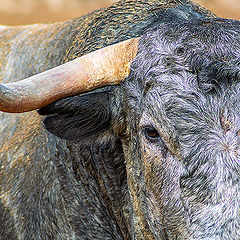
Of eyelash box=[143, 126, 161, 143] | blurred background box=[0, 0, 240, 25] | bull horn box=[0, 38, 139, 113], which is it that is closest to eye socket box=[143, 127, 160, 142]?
eyelash box=[143, 126, 161, 143]

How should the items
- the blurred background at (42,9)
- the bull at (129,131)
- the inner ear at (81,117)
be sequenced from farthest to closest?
the blurred background at (42,9), the inner ear at (81,117), the bull at (129,131)

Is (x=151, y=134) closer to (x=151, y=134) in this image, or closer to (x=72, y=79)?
(x=151, y=134)

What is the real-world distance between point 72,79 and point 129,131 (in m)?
0.61

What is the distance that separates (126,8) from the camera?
465 centimetres

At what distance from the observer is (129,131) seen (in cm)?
392

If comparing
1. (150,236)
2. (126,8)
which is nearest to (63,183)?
(150,236)

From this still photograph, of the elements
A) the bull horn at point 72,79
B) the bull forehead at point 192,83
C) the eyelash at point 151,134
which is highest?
the bull forehead at point 192,83

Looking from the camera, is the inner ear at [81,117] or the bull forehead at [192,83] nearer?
the bull forehead at [192,83]

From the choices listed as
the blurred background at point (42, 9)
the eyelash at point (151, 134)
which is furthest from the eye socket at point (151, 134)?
the blurred background at point (42, 9)

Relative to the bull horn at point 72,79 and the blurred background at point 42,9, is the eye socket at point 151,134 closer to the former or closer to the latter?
the bull horn at point 72,79

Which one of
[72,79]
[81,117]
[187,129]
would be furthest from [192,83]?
[81,117]

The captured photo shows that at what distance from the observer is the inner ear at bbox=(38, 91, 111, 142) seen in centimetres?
390

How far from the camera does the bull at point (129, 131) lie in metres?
3.20

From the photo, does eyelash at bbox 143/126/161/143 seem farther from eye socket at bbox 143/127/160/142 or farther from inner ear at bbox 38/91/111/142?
inner ear at bbox 38/91/111/142
